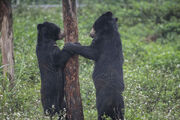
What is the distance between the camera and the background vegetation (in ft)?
15.1

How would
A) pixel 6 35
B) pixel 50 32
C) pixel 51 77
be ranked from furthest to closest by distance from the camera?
pixel 6 35, pixel 50 32, pixel 51 77

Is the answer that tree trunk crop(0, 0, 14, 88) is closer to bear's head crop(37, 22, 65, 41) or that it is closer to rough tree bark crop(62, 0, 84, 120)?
bear's head crop(37, 22, 65, 41)

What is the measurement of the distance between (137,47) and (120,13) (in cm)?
363

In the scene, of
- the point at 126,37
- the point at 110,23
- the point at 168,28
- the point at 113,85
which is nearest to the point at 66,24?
the point at 110,23

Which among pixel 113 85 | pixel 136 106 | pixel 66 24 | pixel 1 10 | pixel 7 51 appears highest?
pixel 1 10

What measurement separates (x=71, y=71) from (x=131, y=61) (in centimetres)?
383

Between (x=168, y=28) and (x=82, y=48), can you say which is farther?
(x=168, y=28)

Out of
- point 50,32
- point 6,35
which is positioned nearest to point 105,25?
point 50,32

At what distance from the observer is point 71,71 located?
14.4 ft

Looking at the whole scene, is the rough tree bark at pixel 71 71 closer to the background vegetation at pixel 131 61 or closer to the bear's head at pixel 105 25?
the background vegetation at pixel 131 61

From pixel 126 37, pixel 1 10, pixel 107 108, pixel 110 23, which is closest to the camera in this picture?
pixel 107 108

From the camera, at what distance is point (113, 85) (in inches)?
173

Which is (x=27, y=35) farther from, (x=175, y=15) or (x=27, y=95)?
(x=175, y=15)

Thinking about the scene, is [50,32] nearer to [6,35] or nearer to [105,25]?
[105,25]
